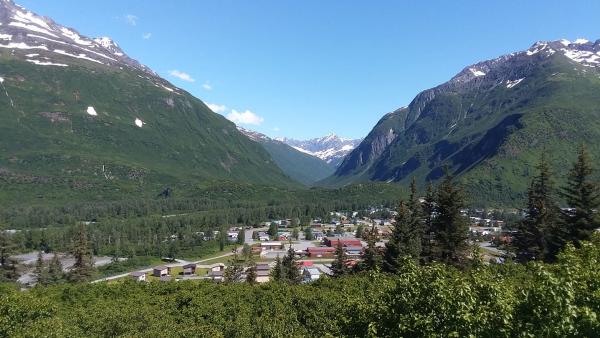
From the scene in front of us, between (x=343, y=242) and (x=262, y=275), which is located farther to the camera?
(x=343, y=242)

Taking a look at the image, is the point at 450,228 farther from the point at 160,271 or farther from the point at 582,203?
the point at 160,271

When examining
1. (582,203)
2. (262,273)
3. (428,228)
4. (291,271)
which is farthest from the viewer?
(262,273)

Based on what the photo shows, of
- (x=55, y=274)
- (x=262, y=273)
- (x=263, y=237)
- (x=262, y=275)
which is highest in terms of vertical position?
(x=55, y=274)

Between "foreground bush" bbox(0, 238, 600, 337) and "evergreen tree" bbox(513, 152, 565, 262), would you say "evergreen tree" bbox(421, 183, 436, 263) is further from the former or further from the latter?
"foreground bush" bbox(0, 238, 600, 337)

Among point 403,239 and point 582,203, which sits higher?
point 582,203

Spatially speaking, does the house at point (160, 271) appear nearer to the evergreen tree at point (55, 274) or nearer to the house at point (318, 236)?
the evergreen tree at point (55, 274)

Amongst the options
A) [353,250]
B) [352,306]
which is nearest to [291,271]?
[352,306]

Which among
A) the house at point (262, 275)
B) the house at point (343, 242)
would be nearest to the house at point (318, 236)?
the house at point (343, 242)
